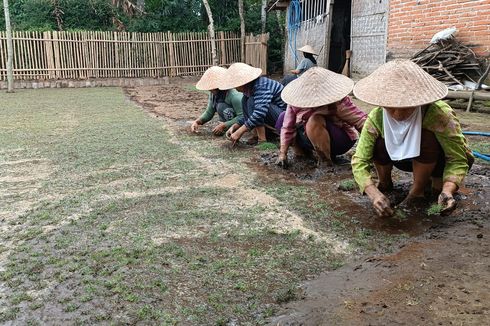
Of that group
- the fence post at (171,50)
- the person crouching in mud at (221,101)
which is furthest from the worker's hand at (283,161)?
the fence post at (171,50)

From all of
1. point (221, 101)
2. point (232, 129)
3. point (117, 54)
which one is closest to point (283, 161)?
point (232, 129)

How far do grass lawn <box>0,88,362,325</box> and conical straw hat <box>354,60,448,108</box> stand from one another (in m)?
0.84

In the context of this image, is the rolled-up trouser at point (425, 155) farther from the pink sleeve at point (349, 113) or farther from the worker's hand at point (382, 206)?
the pink sleeve at point (349, 113)

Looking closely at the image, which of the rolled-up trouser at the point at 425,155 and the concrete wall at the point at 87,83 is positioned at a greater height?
the concrete wall at the point at 87,83

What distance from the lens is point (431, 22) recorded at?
25.7ft

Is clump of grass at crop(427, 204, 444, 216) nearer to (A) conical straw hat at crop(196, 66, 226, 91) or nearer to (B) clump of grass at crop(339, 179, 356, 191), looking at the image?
(B) clump of grass at crop(339, 179, 356, 191)

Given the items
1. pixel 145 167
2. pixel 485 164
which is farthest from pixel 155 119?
pixel 485 164

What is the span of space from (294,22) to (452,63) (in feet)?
31.4

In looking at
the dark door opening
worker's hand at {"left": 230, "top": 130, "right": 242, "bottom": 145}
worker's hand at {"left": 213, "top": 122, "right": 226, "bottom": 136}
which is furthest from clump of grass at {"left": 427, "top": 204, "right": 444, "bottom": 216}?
the dark door opening

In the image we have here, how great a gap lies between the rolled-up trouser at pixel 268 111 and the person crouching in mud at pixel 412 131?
226cm

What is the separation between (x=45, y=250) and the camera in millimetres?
2600

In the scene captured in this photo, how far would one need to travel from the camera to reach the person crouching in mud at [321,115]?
11.9 ft

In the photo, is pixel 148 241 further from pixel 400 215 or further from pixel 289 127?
pixel 289 127

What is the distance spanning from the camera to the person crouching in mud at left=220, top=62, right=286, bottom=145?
489 centimetres
